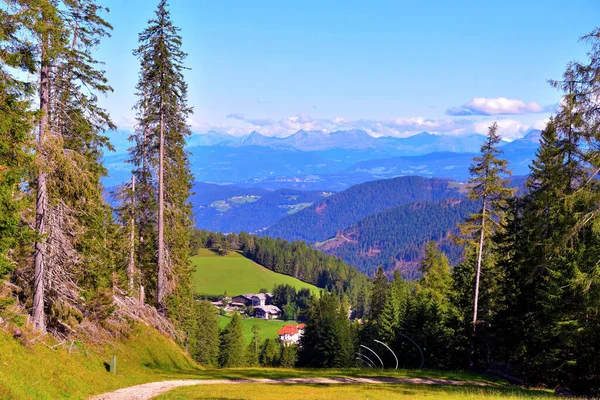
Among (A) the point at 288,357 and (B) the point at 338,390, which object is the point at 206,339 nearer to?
(A) the point at 288,357

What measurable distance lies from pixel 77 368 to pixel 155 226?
17.3 meters

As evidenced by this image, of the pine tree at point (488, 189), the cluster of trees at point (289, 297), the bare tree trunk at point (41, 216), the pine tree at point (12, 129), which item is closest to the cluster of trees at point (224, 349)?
the pine tree at point (488, 189)

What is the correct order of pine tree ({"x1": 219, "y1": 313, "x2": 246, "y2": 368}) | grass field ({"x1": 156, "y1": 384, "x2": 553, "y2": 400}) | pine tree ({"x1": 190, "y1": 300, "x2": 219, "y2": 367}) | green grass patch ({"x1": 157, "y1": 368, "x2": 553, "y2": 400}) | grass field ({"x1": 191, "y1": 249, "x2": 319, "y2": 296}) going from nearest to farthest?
grass field ({"x1": 156, "y1": 384, "x2": 553, "y2": 400}), green grass patch ({"x1": 157, "y1": 368, "x2": 553, "y2": 400}), pine tree ({"x1": 190, "y1": 300, "x2": 219, "y2": 367}), pine tree ({"x1": 219, "y1": 313, "x2": 246, "y2": 368}), grass field ({"x1": 191, "y1": 249, "x2": 319, "y2": 296})

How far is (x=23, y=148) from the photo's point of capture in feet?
52.2

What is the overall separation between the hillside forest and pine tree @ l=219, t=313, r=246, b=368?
40236 millimetres

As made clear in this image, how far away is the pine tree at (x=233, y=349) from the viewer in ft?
263

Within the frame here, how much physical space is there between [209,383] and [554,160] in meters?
21.5

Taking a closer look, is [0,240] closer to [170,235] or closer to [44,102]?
[44,102]

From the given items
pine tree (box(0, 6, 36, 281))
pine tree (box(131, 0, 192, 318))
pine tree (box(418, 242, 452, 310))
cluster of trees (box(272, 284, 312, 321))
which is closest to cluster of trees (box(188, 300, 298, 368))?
pine tree (box(418, 242, 452, 310))

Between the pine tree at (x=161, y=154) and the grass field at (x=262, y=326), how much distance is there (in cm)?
8973

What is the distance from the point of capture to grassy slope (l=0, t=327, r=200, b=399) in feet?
47.1

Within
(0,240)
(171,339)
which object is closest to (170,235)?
(171,339)

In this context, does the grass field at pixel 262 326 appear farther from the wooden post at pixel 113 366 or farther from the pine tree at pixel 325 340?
the wooden post at pixel 113 366

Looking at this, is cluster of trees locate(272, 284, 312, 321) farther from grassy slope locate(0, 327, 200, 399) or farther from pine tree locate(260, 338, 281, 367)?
grassy slope locate(0, 327, 200, 399)
